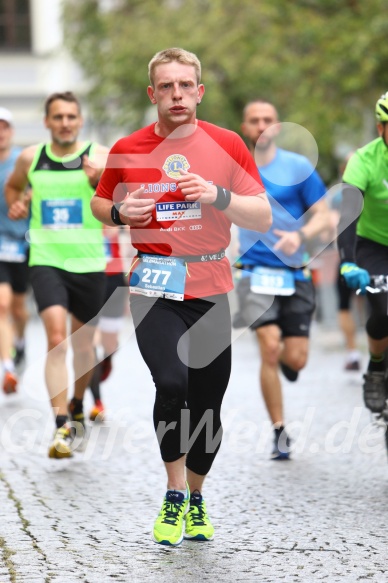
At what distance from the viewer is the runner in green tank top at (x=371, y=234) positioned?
7039mm

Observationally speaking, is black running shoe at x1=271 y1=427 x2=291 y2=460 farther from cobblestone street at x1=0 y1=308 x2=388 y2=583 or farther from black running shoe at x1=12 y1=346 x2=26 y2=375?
black running shoe at x1=12 y1=346 x2=26 y2=375

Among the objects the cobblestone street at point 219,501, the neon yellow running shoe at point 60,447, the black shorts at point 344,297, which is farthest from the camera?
the black shorts at point 344,297

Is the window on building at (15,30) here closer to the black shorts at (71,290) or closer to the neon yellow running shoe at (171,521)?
the black shorts at (71,290)

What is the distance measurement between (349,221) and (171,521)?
2.17 m

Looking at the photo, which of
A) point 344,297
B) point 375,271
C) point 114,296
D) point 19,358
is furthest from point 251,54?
point 375,271

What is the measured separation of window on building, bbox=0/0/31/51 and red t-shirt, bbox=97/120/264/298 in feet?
108

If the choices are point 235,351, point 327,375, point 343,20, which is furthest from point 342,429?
point 343,20

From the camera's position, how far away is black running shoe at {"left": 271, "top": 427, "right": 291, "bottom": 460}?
8.18 m

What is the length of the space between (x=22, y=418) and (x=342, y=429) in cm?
248

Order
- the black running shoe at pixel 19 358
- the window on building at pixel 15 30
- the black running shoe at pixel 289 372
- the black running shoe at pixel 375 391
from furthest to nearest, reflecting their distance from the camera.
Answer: the window on building at pixel 15 30, the black running shoe at pixel 19 358, the black running shoe at pixel 289 372, the black running shoe at pixel 375 391

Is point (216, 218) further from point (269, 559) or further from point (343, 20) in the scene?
point (343, 20)

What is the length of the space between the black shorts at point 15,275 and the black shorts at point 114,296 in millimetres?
1253

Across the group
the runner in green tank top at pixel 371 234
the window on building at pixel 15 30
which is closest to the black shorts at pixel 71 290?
the runner in green tank top at pixel 371 234

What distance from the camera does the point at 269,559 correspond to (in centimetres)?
537
